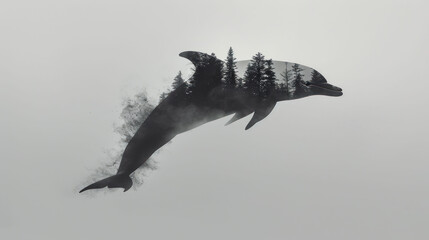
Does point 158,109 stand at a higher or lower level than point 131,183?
higher

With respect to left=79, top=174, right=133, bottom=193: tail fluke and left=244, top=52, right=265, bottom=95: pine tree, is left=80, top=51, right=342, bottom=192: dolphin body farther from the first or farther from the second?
left=244, top=52, right=265, bottom=95: pine tree

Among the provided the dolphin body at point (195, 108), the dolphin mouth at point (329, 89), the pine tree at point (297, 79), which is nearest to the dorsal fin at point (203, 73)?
the dolphin body at point (195, 108)

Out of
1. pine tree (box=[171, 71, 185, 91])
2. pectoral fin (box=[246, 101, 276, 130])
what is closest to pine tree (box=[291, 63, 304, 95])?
pectoral fin (box=[246, 101, 276, 130])

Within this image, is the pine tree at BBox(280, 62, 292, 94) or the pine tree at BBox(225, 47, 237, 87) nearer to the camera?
the pine tree at BBox(225, 47, 237, 87)

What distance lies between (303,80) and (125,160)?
12.6 feet

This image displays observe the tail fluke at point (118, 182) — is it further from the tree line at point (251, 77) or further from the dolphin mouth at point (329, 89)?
the dolphin mouth at point (329, 89)

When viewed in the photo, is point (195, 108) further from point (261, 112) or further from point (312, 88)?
point (312, 88)

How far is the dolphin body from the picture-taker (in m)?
8.30

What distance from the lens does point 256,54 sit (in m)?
8.33

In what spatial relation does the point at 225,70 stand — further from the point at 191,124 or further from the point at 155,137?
the point at 155,137

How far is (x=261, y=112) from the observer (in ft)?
27.5

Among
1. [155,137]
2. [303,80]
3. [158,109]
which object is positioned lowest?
[155,137]

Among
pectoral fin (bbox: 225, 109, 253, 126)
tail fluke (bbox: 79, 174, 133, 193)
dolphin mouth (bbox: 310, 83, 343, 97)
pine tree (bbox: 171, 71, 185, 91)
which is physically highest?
pine tree (bbox: 171, 71, 185, 91)

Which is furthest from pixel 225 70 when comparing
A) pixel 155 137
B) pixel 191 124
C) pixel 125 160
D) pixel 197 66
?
pixel 125 160
